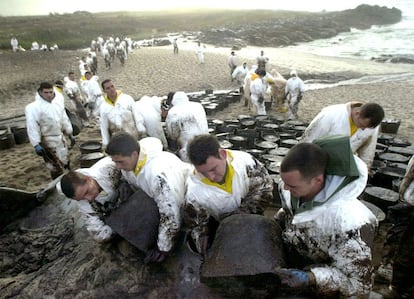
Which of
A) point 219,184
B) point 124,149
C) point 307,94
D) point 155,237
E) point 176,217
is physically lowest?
point 307,94

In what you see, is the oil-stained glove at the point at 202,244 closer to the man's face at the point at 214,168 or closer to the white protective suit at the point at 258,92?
the man's face at the point at 214,168

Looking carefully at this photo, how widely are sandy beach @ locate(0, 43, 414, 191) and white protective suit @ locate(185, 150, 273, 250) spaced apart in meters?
4.88

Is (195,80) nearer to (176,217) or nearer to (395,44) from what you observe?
(176,217)

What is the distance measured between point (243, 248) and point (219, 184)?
705 millimetres

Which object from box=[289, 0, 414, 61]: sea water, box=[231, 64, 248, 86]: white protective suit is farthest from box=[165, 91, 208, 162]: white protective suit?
box=[289, 0, 414, 61]: sea water

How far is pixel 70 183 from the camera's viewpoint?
2.66 metres

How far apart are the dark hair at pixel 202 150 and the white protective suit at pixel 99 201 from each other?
3.68 ft

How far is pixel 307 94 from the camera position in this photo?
1378 cm

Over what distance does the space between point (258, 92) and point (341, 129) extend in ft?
20.1

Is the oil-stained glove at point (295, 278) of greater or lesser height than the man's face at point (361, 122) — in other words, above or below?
below

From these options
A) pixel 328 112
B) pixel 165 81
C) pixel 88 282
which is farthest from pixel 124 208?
pixel 165 81

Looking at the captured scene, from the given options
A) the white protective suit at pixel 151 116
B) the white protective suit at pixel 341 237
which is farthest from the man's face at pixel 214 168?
the white protective suit at pixel 151 116

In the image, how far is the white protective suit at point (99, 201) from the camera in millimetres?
2982

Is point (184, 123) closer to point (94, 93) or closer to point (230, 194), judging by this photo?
point (230, 194)
